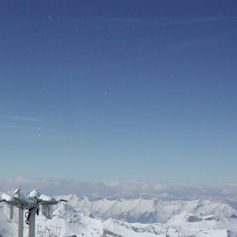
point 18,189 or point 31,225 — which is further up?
point 18,189

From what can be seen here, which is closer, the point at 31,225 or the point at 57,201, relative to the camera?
the point at 31,225

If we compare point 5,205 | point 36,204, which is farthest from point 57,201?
point 5,205

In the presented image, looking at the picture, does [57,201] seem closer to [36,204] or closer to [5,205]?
[36,204]

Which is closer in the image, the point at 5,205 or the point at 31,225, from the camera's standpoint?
the point at 31,225
